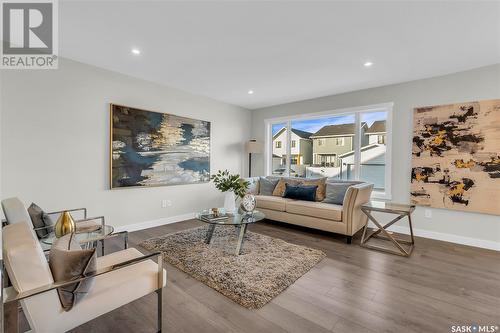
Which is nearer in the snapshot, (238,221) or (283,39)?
(283,39)

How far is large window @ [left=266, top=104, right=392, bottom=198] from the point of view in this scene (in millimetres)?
4082

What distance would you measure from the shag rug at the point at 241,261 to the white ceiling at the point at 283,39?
2.53 meters

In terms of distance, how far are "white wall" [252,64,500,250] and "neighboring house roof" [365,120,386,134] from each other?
0.22 m

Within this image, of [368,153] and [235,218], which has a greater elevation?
[368,153]

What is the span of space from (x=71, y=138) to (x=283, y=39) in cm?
307

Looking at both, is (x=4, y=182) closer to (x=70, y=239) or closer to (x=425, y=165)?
(x=70, y=239)

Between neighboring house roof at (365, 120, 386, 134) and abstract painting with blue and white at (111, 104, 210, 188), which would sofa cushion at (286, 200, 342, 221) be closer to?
neighboring house roof at (365, 120, 386, 134)

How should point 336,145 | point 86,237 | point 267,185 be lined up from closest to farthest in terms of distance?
point 86,237, point 336,145, point 267,185

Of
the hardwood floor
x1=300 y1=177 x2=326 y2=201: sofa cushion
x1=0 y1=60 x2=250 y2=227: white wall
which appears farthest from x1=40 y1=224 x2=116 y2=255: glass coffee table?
x1=300 y1=177 x2=326 y2=201: sofa cushion

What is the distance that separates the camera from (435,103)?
3.53 m

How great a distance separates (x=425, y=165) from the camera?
3.57m

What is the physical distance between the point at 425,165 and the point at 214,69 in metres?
3.61

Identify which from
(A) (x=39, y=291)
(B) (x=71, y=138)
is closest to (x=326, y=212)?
(A) (x=39, y=291)

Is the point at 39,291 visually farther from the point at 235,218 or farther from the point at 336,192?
the point at 336,192
